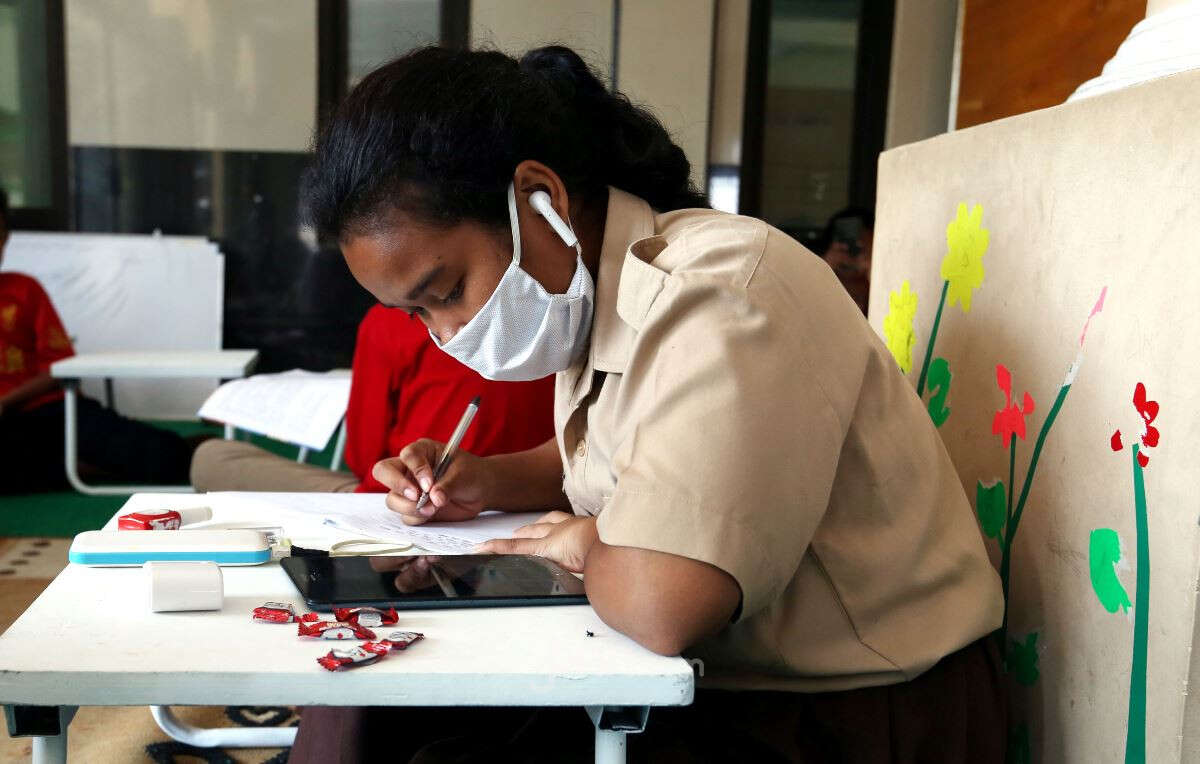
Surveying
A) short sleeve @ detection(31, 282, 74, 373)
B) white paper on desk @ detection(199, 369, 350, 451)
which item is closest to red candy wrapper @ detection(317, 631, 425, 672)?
white paper on desk @ detection(199, 369, 350, 451)

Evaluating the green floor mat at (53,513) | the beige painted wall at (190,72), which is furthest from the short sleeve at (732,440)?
the beige painted wall at (190,72)

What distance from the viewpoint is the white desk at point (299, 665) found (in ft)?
2.55

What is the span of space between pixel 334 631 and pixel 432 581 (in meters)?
0.16

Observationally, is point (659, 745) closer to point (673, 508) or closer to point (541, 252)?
point (673, 508)

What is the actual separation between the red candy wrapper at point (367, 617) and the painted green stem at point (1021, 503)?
0.68m

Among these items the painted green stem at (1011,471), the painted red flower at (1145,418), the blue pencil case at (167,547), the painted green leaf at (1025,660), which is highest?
the painted red flower at (1145,418)

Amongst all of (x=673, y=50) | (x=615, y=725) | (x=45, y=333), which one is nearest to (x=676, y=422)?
(x=615, y=725)

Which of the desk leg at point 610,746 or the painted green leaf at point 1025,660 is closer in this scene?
the desk leg at point 610,746

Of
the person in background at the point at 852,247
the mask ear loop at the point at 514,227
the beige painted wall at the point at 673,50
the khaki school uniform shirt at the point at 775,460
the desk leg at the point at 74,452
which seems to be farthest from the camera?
the beige painted wall at the point at 673,50

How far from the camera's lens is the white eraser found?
917 millimetres

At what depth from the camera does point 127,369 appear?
372 cm

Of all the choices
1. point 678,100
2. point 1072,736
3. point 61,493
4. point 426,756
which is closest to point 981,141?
point 1072,736

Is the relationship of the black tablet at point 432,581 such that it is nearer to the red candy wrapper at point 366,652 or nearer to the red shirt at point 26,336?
the red candy wrapper at point 366,652

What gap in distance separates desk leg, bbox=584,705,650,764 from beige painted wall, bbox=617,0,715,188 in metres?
5.34
